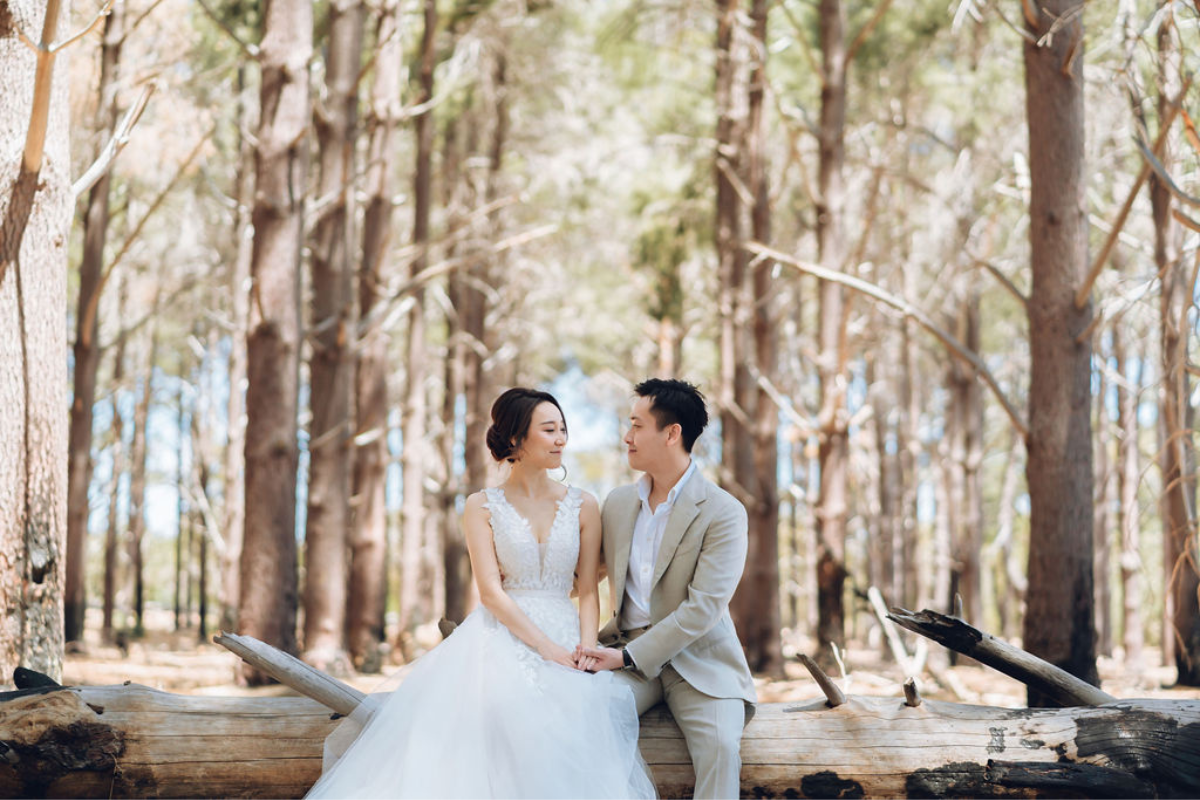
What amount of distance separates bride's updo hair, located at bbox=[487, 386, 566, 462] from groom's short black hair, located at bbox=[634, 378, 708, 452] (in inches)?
14.2

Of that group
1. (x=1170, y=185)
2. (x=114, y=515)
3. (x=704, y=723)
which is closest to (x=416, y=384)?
(x=114, y=515)

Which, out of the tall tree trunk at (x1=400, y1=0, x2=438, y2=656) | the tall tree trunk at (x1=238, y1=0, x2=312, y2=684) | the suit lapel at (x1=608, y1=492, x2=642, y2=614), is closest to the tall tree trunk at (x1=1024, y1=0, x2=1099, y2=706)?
the suit lapel at (x1=608, y1=492, x2=642, y2=614)

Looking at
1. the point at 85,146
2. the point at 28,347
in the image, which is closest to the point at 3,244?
the point at 28,347

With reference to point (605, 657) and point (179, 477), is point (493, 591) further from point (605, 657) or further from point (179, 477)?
point (179, 477)

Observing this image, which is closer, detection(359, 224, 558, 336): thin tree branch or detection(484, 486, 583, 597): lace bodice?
detection(484, 486, 583, 597): lace bodice

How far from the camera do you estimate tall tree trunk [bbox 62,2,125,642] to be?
36.0ft

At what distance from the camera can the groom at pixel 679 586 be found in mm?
4191

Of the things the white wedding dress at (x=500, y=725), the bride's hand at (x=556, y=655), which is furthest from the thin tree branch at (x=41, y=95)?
the bride's hand at (x=556, y=655)

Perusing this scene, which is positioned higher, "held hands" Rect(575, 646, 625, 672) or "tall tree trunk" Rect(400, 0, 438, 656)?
"tall tree trunk" Rect(400, 0, 438, 656)

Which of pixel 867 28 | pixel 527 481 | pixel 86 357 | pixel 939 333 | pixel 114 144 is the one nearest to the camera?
pixel 527 481

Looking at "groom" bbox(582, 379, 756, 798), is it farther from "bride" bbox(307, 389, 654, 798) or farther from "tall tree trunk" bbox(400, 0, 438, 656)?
"tall tree trunk" bbox(400, 0, 438, 656)

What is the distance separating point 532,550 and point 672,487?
1.95 feet

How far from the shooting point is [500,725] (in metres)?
4.03

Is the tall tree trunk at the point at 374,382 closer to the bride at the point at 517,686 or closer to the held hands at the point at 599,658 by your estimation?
the bride at the point at 517,686
